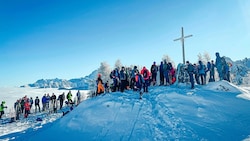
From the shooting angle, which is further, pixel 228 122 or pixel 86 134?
pixel 86 134

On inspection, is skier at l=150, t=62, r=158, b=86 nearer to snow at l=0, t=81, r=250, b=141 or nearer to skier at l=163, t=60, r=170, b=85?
skier at l=163, t=60, r=170, b=85

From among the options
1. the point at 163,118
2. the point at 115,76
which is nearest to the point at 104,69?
the point at 115,76

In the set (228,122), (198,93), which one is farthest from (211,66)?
(228,122)

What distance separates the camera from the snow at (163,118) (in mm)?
10266

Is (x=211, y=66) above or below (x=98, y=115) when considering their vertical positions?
above

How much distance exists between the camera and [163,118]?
38.0 ft

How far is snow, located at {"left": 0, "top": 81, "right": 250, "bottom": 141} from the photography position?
1027 centimetres

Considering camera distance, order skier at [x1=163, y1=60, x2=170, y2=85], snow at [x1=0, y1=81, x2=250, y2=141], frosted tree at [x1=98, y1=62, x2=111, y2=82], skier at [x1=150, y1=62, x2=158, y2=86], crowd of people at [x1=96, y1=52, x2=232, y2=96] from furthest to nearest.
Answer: frosted tree at [x1=98, y1=62, x2=111, y2=82]
skier at [x1=150, y1=62, x2=158, y2=86]
skier at [x1=163, y1=60, x2=170, y2=85]
crowd of people at [x1=96, y1=52, x2=232, y2=96]
snow at [x1=0, y1=81, x2=250, y2=141]

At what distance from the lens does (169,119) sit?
1138 centimetres

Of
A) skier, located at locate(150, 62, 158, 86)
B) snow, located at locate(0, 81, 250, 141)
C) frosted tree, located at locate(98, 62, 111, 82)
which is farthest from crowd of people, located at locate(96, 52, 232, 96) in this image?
frosted tree, located at locate(98, 62, 111, 82)

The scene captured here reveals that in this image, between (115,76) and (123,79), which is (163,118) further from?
(115,76)

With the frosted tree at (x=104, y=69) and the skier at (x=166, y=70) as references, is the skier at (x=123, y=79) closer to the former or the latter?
the skier at (x=166, y=70)

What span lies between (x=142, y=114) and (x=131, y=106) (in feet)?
4.01

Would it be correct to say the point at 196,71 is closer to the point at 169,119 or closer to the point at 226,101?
the point at 226,101
